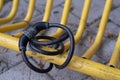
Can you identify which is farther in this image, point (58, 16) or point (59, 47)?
point (58, 16)

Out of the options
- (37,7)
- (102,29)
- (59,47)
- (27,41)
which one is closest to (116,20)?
(102,29)

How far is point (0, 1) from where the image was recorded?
196 cm

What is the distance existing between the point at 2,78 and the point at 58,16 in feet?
2.59

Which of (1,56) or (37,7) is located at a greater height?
(37,7)

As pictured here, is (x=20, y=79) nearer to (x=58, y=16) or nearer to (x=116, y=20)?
(x=58, y=16)

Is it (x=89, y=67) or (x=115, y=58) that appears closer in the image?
(x=89, y=67)

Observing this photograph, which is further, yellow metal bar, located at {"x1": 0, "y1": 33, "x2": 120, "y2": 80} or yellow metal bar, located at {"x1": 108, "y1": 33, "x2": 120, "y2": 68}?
yellow metal bar, located at {"x1": 108, "y1": 33, "x2": 120, "y2": 68}

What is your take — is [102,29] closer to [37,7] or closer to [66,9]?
[66,9]

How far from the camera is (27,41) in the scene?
1109 millimetres

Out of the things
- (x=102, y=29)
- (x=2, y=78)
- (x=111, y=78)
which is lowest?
(x=2, y=78)

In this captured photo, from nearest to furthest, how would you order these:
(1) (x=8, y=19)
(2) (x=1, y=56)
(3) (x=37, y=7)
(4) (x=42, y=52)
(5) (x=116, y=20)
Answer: (4) (x=42, y=52), (2) (x=1, y=56), (1) (x=8, y=19), (5) (x=116, y=20), (3) (x=37, y=7)

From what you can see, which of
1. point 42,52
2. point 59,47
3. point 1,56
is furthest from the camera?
point 1,56

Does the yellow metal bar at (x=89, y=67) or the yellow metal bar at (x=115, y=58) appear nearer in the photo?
the yellow metal bar at (x=89, y=67)

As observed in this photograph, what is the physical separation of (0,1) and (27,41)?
3.18 ft
